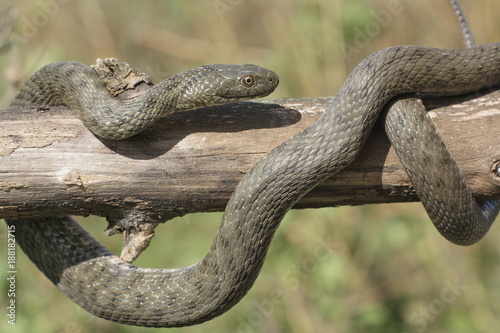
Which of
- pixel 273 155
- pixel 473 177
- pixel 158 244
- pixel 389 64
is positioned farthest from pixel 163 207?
pixel 158 244

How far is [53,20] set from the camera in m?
9.92

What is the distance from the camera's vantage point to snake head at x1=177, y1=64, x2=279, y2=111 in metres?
3.80

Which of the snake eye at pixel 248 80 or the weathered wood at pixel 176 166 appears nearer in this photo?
the weathered wood at pixel 176 166

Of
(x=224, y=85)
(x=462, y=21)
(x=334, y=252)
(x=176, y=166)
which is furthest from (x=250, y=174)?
(x=334, y=252)

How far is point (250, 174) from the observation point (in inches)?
130

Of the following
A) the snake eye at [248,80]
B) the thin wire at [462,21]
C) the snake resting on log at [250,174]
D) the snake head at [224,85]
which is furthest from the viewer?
the thin wire at [462,21]

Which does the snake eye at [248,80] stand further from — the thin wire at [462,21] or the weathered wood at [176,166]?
the thin wire at [462,21]

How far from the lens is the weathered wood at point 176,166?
3363 millimetres

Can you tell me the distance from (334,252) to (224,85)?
10.0ft

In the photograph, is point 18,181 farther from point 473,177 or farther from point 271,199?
point 473,177

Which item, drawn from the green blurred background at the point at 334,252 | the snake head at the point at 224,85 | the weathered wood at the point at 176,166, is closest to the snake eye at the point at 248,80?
the snake head at the point at 224,85

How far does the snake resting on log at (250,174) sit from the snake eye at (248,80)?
0.09 m

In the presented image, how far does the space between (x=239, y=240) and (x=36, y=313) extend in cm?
331

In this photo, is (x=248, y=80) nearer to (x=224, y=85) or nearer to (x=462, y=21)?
(x=224, y=85)
